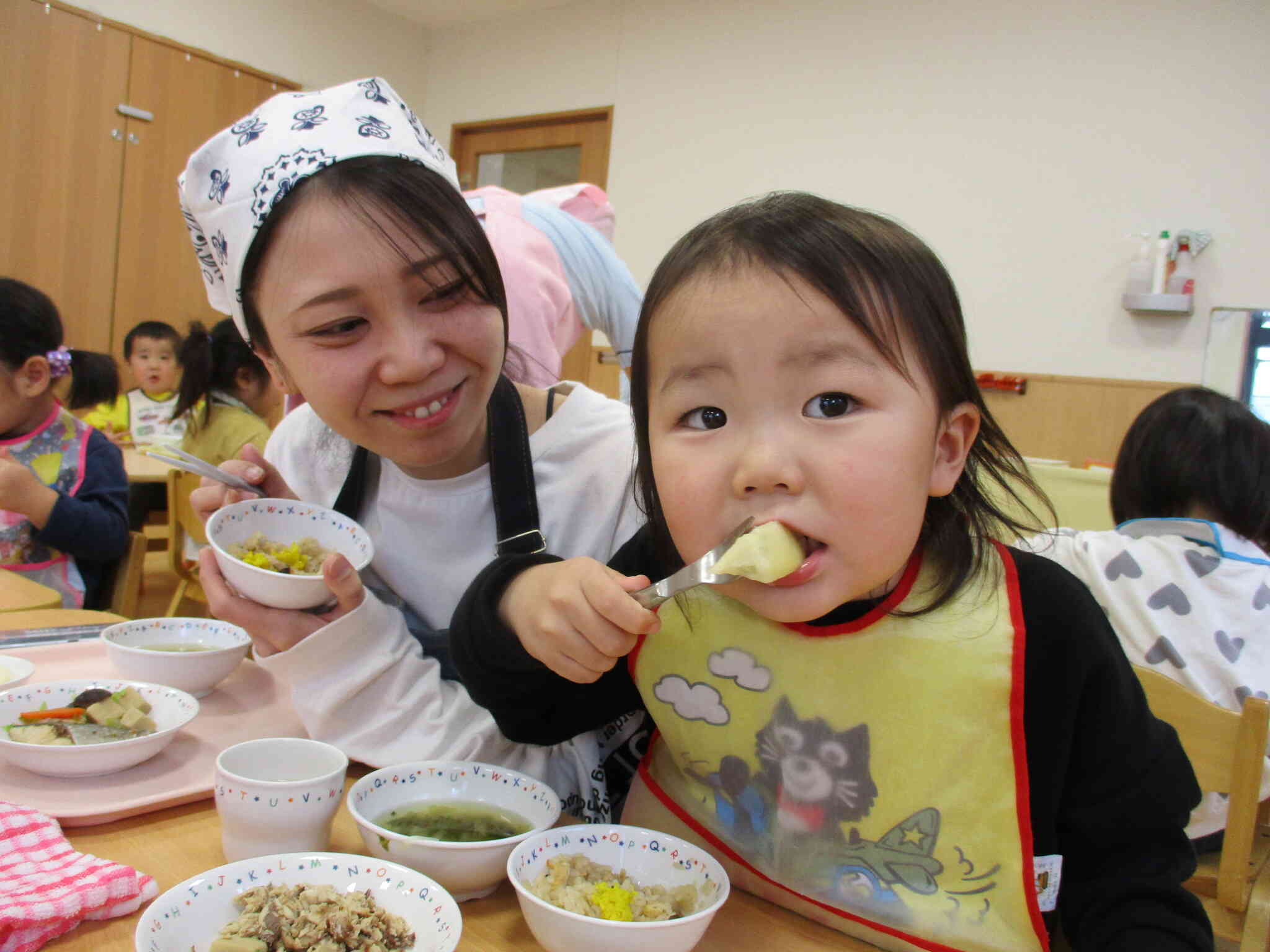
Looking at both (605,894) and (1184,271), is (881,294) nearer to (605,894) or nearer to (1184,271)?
(605,894)

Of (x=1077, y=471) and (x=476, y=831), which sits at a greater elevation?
(x=1077, y=471)

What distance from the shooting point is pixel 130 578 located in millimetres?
2484

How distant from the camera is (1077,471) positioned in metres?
3.60

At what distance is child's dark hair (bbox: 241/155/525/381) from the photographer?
3.55 feet

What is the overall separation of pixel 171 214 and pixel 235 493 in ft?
18.6

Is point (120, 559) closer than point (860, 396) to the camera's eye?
No

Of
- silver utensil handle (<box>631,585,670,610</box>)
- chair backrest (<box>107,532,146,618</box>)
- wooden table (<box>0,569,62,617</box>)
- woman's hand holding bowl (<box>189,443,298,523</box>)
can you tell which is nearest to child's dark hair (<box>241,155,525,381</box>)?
woman's hand holding bowl (<box>189,443,298,523</box>)

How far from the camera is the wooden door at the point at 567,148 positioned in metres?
6.32

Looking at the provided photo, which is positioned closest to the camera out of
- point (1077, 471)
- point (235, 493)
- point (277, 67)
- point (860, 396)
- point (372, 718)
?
point (860, 396)

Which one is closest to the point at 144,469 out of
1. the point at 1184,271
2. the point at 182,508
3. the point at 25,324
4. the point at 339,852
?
the point at 182,508

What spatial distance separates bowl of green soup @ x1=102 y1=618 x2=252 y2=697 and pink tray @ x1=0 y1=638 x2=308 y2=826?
43mm

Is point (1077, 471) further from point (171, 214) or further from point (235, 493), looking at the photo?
point (171, 214)

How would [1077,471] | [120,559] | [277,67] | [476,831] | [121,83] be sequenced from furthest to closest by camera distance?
[277,67]
[121,83]
[1077,471]
[120,559]
[476,831]

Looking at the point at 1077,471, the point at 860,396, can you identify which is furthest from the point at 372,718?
the point at 1077,471
